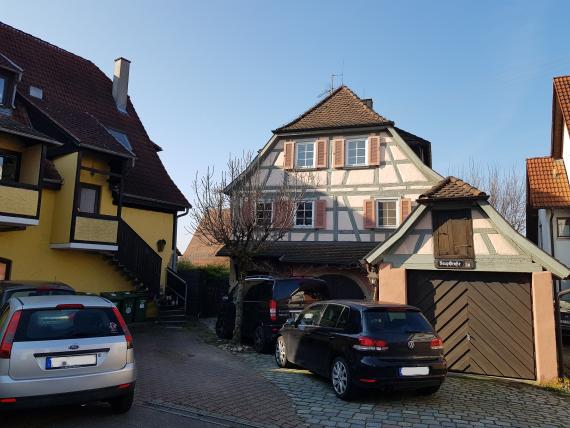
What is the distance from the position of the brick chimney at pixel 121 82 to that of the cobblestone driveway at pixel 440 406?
17167 mm

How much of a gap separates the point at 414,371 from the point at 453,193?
15.9 feet

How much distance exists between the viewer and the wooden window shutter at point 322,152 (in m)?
21.4

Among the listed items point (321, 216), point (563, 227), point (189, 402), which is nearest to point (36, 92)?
point (321, 216)

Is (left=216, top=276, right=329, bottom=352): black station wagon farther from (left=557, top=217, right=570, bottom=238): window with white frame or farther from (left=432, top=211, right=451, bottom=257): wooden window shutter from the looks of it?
(left=557, top=217, right=570, bottom=238): window with white frame

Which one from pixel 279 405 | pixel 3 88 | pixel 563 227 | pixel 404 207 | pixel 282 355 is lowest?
pixel 279 405

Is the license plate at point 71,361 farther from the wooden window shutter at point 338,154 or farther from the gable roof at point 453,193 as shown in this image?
the wooden window shutter at point 338,154

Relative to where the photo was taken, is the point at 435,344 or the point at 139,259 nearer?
the point at 435,344

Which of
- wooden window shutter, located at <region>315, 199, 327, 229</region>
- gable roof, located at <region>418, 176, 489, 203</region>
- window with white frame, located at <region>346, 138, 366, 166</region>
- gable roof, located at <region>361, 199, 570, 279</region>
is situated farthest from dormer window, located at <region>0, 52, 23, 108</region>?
gable roof, located at <region>418, 176, 489, 203</region>

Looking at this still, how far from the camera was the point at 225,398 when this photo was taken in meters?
7.54

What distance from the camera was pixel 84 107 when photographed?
19188mm

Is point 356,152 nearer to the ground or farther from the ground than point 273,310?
farther from the ground

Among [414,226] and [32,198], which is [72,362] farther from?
[32,198]

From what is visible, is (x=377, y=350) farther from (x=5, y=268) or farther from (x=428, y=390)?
(x=5, y=268)

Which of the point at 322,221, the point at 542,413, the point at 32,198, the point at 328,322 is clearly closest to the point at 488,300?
the point at 542,413
